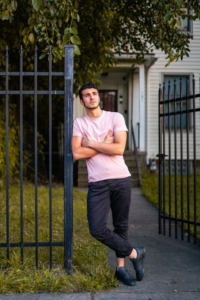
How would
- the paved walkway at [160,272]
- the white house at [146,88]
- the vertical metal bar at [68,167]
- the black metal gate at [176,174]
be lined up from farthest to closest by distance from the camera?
the white house at [146,88] → the black metal gate at [176,174] → the vertical metal bar at [68,167] → the paved walkway at [160,272]

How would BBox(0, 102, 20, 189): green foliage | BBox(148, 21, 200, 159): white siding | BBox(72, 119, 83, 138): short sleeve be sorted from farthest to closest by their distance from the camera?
A: BBox(148, 21, 200, 159): white siding → BBox(0, 102, 20, 189): green foliage → BBox(72, 119, 83, 138): short sleeve

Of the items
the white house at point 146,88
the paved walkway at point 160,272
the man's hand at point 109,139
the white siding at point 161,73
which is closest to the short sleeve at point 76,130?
the man's hand at point 109,139

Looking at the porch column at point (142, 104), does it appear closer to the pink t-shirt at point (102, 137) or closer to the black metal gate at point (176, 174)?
the black metal gate at point (176, 174)

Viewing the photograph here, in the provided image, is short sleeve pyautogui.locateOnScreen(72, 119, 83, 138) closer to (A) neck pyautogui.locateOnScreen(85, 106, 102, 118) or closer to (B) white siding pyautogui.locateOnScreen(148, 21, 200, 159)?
(A) neck pyautogui.locateOnScreen(85, 106, 102, 118)

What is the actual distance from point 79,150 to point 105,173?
34cm

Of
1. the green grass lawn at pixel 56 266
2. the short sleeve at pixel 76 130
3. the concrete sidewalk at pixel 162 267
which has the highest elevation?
the short sleeve at pixel 76 130

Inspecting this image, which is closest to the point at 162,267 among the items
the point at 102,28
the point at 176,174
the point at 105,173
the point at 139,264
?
the point at 139,264

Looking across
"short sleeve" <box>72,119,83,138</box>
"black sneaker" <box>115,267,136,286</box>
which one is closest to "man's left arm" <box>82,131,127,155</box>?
"short sleeve" <box>72,119,83,138</box>

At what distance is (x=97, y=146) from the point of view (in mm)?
3705

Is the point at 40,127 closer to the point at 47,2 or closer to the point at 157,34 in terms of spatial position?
the point at 157,34

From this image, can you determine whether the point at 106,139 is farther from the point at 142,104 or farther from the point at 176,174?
the point at 142,104

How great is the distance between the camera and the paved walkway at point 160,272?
3.49 metres

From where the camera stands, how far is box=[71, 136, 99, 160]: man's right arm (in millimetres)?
3763

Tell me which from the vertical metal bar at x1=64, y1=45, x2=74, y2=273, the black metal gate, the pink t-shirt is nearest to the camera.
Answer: the pink t-shirt
